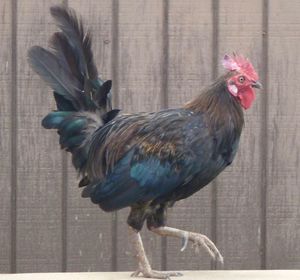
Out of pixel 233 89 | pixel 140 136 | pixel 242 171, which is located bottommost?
pixel 242 171

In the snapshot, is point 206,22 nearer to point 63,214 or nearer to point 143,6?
point 143,6

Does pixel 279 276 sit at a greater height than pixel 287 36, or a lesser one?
lesser

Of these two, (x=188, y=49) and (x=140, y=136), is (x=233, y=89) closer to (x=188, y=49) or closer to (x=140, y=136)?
(x=140, y=136)

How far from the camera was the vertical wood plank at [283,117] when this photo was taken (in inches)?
139

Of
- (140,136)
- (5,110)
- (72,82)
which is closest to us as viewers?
(140,136)

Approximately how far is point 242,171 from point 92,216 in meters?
0.53

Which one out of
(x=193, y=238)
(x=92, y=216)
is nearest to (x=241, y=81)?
(x=193, y=238)

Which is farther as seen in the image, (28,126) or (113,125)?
(28,126)

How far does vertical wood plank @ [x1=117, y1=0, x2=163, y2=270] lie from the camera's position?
139 inches

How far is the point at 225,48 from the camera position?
3.54 m

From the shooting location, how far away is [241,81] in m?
2.85

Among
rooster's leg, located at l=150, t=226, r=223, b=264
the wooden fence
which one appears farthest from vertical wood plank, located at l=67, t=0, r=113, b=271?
rooster's leg, located at l=150, t=226, r=223, b=264

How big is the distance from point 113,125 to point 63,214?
72 cm

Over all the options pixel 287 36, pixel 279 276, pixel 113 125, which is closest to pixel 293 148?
pixel 287 36
